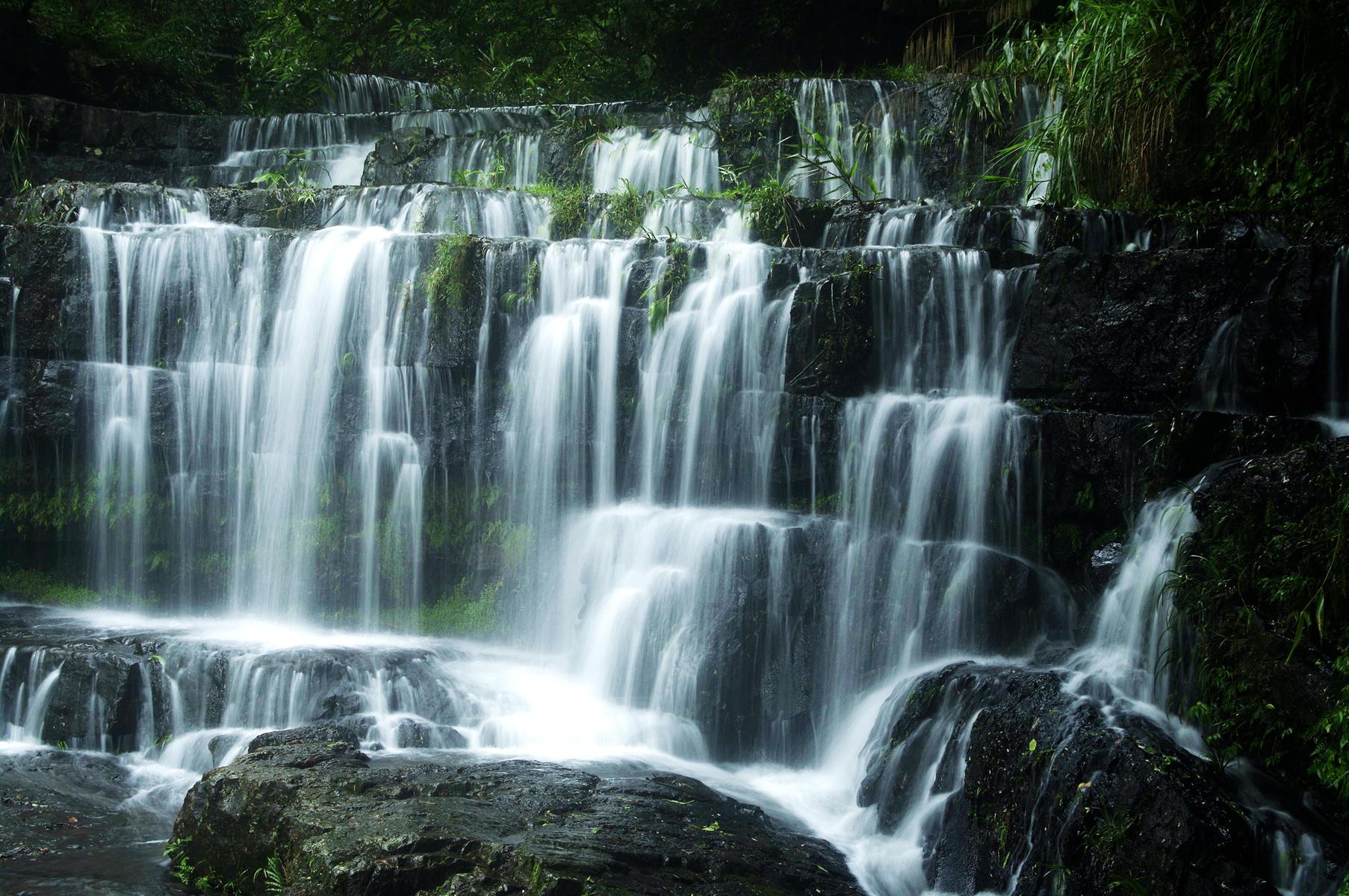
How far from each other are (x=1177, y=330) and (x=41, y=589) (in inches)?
371

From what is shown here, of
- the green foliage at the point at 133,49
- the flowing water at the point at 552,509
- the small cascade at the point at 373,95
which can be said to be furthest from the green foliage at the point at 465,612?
the small cascade at the point at 373,95

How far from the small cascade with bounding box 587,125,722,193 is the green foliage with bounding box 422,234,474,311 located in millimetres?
2942

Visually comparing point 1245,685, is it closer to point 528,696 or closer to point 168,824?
point 528,696

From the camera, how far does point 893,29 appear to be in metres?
15.4

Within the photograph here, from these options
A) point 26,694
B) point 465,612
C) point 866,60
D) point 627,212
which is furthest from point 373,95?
point 26,694

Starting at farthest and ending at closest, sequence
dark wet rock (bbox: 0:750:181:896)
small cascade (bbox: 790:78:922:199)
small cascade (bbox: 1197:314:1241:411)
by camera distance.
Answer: small cascade (bbox: 790:78:922:199) → small cascade (bbox: 1197:314:1241:411) → dark wet rock (bbox: 0:750:181:896)

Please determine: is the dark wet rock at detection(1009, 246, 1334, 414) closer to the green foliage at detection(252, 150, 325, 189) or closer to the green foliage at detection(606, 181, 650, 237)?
the green foliage at detection(606, 181, 650, 237)

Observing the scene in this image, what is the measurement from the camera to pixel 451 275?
941 centimetres

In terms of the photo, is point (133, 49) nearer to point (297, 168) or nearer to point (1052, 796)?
point (297, 168)

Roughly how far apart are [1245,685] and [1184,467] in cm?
175

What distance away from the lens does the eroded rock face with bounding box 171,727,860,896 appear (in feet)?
15.4

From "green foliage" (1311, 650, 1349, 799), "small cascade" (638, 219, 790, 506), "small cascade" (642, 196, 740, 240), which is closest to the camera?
"green foliage" (1311, 650, 1349, 799)

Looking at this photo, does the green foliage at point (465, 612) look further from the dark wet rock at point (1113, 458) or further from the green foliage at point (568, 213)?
the dark wet rock at point (1113, 458)

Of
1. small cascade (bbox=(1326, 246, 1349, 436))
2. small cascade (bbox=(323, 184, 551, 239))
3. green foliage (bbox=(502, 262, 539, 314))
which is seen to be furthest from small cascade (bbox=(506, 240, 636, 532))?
small cascade (bbox=(1326, 246, 1349, 436))
